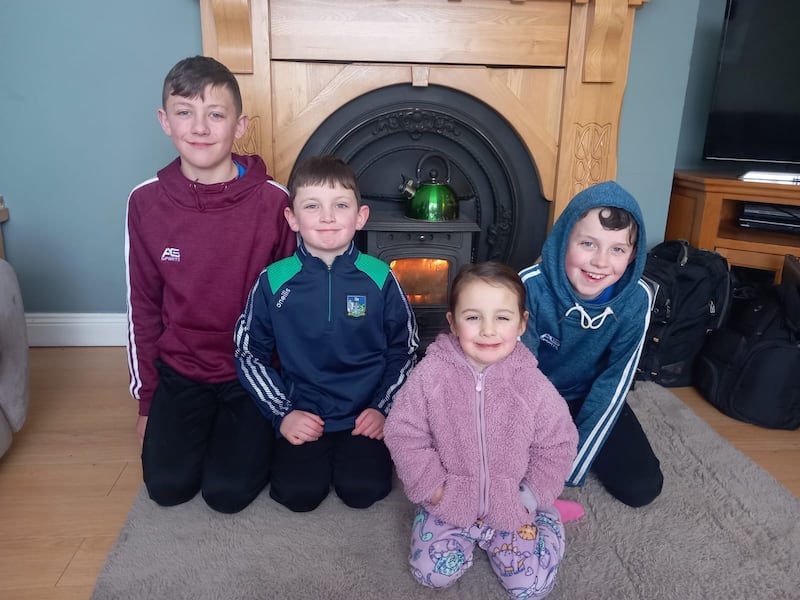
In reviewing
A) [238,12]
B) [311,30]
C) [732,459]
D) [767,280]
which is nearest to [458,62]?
[311,30]

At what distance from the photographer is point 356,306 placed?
1460mm

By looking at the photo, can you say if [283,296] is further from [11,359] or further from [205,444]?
[11,359]

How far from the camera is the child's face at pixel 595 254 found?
1.35m

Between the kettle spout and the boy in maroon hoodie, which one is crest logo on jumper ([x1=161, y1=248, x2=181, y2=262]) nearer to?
the boy in maroon hoodie

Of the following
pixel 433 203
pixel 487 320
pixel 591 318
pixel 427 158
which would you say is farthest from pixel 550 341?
pixel 427 158

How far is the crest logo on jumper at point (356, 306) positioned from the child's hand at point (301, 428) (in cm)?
26

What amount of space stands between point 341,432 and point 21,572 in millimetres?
709

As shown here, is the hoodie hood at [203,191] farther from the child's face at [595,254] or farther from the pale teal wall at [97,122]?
the child's face at [595,254]

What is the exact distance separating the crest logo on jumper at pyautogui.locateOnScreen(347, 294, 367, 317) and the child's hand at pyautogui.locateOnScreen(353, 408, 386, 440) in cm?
23

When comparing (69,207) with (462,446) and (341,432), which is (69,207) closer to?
(341,432)

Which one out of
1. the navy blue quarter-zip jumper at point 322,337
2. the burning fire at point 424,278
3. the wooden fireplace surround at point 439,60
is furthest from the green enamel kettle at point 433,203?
the navy blue quarter-zip jumper at point 322,337

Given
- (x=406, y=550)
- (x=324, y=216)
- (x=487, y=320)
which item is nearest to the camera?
(x=487, y=320)

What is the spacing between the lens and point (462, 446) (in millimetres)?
1172

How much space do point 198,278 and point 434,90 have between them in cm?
105
